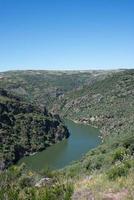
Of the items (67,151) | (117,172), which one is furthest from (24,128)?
(117,172)

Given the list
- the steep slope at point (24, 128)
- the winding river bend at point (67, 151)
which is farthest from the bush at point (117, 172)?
the steep slope at point (24, 128)

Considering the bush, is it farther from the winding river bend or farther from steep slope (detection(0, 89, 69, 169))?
steep slope (detection(0, 89, 69, 169))

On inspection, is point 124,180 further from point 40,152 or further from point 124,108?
point 124,108

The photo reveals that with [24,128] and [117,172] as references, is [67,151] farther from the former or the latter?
[117,172]

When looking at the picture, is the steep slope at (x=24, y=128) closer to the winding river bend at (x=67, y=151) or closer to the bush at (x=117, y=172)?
the winding river bend at (x=67, y=151)

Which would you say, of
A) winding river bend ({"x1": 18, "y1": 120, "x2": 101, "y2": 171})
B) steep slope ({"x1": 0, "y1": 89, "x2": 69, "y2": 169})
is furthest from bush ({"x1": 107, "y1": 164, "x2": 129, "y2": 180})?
steep slope ({"x1": 0, "y1": 89, "x2": 69, "y2": 169})

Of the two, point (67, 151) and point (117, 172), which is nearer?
point (117, 172)
